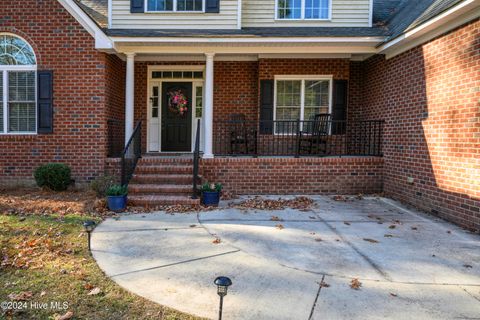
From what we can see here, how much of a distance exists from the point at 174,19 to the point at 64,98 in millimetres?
3360

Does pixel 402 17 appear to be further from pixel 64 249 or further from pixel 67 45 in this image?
pixel 64 249

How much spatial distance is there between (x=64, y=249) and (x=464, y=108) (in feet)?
20.3

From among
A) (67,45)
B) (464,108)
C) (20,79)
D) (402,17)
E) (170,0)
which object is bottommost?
(464,108)

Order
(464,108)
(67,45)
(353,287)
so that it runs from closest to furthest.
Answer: (353,287), (464,108), (67,45)

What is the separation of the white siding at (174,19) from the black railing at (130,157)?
300 centimetres

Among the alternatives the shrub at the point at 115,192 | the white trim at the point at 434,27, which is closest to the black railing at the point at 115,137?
the shrub at the point at 115,192

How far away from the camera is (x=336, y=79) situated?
31.1 feet

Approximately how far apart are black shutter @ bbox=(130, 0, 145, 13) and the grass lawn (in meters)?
5.69

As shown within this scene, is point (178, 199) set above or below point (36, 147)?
below

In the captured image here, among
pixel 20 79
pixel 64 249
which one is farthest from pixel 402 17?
pixel 20 79

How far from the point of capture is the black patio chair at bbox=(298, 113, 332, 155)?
884 cm

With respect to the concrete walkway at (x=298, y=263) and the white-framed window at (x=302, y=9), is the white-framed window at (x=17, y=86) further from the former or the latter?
the white-framed window at (x=302, y=9)

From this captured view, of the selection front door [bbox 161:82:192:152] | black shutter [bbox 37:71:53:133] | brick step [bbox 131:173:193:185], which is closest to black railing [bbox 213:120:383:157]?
front door [bbox 161:82:192:152]

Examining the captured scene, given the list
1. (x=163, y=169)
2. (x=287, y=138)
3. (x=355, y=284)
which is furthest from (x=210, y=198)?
(x=355, y=284)
